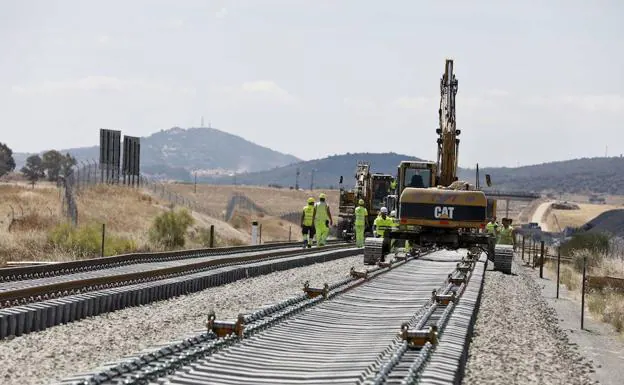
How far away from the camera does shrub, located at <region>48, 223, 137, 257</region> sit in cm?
3089

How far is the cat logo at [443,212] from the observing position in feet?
93.3

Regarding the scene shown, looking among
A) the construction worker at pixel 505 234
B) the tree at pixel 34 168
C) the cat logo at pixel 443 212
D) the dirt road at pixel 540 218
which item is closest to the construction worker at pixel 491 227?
the construction worker at pixel 505 234

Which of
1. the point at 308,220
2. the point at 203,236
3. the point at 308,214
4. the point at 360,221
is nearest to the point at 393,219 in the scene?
the point at 308,214

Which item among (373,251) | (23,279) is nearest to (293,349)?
(23,279)

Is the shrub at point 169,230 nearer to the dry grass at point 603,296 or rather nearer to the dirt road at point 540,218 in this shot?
the dry grass at point 603,296

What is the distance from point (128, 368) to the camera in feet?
29.2

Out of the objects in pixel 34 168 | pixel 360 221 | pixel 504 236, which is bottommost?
pixel 504 236

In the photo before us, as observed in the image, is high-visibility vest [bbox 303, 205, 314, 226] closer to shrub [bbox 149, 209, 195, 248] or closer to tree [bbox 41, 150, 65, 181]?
shrub [bbox 149, 209, 195, 248]

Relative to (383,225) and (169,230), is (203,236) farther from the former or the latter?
(383,225)

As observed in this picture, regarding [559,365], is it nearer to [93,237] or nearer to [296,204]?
[93,237]

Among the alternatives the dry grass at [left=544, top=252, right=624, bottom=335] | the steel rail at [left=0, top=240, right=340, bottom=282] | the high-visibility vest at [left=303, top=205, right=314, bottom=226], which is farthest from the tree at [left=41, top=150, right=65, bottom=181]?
the steel rail at [left=0, top=240, right=340, bottom=282]

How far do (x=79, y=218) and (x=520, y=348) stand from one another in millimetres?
35069

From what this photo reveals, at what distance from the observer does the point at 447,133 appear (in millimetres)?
35625

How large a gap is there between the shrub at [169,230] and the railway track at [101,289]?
14.9 m
